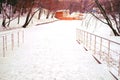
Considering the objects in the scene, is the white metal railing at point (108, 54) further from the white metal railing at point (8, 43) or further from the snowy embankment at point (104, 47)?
the white metal railing at point (8, 43)

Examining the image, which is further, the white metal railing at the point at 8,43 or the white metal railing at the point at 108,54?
the white metal railing at the point at 8,43

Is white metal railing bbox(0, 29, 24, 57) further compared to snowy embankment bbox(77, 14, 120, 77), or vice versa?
white metal railing bbox(0, 29, 24, 57)

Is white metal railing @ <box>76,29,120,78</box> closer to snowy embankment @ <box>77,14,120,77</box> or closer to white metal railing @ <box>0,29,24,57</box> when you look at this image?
snowy embankment @ <box>77,14,120,77</box>

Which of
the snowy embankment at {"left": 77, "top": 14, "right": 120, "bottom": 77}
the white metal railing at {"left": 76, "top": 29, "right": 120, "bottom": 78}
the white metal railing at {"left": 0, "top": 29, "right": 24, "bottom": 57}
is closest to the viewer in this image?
the white metal railing at {"left": 76, "top": 29, "right": 120, "bottom": 78}

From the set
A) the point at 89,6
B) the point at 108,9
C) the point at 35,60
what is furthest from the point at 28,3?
the point at 35,60

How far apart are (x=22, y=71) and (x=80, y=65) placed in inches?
88.9

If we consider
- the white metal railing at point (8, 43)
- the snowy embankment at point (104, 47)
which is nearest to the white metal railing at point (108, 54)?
the snowy embankment at point (104, 47)

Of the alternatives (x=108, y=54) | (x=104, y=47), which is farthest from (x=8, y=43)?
(x=108, y=54)

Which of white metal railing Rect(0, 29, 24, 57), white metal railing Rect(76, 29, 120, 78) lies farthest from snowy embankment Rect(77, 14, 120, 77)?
white metal railing Rect(0, 29, 24, 57)

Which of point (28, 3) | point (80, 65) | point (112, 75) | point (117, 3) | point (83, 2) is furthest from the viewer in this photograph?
point (28, 3)

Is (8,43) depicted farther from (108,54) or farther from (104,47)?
(108,54)

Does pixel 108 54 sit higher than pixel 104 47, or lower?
higher

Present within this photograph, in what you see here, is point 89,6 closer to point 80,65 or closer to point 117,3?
point 117,3

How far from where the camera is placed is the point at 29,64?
10.1 m
